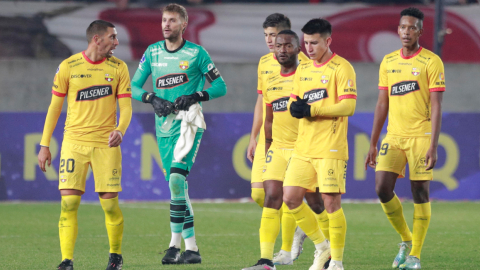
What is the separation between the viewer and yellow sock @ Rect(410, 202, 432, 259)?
6.08 metres

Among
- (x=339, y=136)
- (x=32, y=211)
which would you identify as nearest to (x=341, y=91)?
(x=339, y=136)

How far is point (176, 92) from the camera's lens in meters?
6.66

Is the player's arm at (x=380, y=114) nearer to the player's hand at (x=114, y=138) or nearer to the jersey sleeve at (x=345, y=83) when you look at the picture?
Result: the jersey sleeve at (x=345, y=83)

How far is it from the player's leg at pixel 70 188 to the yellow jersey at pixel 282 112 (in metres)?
1.65

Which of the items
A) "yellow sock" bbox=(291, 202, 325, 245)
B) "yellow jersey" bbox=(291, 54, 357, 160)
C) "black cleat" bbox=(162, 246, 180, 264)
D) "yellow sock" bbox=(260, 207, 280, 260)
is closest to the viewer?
"yellow jersey" bbox=(291, 54, 357, 160)

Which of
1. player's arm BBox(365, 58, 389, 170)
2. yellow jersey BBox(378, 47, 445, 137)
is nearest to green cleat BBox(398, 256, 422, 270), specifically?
player's arm BBox(365, 58, 389, 170)

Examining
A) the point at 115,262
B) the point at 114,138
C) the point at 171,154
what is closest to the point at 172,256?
the point at 115,262

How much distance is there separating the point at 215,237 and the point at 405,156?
2914 mm

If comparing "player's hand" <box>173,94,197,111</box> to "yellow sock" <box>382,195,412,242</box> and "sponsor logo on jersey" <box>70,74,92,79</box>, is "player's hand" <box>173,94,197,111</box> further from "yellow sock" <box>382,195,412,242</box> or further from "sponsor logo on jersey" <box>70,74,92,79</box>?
"yellow sock" <box>382,195,412,242</box>

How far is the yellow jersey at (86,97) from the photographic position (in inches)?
230

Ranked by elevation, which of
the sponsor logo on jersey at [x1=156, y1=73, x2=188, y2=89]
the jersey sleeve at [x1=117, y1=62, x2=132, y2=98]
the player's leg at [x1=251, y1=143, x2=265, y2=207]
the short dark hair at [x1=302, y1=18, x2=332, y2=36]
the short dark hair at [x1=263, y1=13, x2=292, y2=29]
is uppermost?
the short dark hair at [x1=263, y1=13, x2=292, y2=29]

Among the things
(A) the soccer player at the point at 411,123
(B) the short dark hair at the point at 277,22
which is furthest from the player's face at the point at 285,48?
(A) the soccer player at the point at 411,123

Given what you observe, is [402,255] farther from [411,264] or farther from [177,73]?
[177,73]

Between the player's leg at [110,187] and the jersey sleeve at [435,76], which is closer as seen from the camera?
the player's leg at [110,187]
